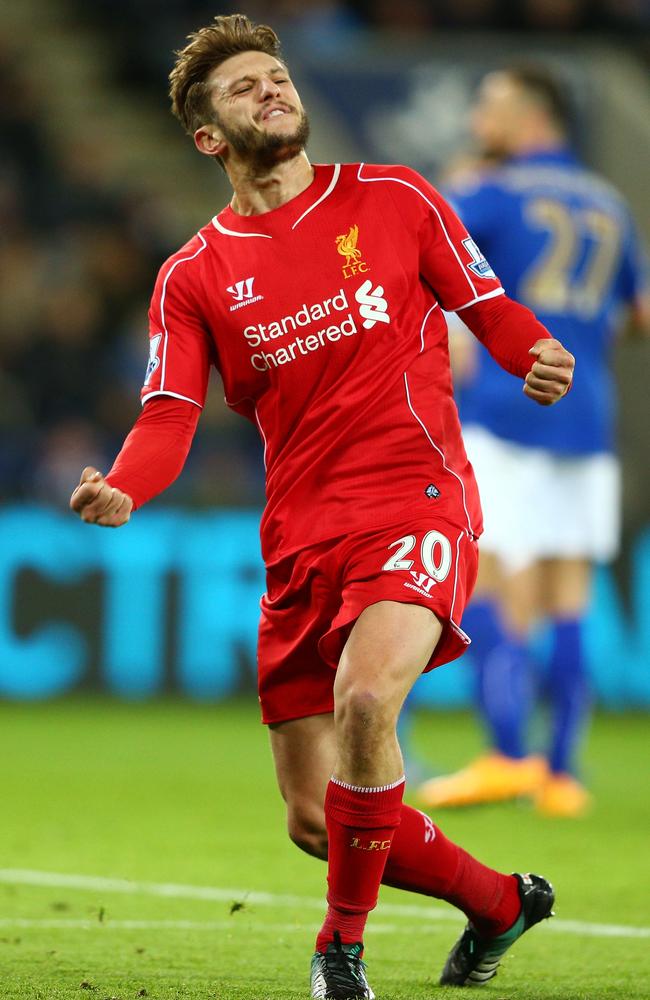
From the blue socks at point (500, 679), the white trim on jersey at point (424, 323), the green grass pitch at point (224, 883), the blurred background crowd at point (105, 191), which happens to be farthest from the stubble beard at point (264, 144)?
the blurred background crowd at point (105, 191)

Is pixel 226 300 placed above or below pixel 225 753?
above

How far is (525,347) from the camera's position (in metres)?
3.92

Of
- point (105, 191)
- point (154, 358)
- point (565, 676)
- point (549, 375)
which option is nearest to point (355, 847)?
point (549, 375)

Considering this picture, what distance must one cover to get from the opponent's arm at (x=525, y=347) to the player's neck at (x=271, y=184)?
0.49m

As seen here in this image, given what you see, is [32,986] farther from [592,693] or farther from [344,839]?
[592,693]

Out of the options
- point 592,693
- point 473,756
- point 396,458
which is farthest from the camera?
point 592,693

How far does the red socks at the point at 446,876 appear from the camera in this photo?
3.96m

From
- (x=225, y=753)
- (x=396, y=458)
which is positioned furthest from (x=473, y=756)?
(x=396, y=458)

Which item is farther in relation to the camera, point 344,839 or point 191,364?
point 191,364

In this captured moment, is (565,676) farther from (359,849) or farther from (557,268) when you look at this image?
(359,849)

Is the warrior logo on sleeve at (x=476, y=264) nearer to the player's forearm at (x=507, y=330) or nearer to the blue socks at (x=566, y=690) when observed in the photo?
the player's forearm at (x=507, y=330)

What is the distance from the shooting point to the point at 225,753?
874 cm

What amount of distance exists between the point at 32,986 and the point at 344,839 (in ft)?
2.34

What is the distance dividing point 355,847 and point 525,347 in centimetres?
112
